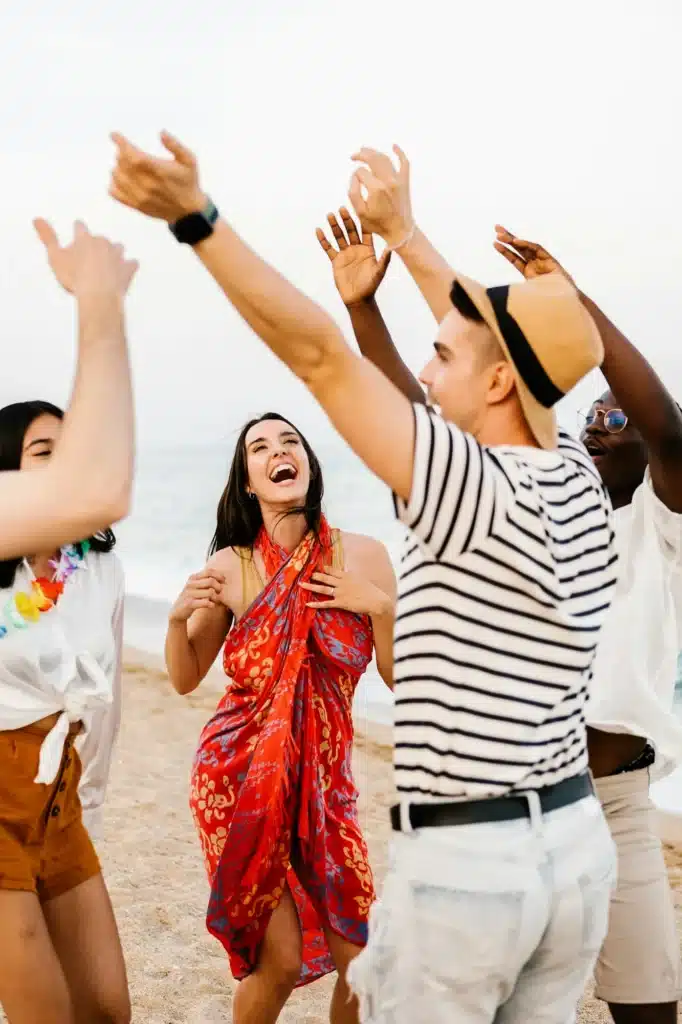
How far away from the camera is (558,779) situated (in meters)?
1.88

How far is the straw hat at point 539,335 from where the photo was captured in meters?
1.81

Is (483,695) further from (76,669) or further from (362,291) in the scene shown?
(76,669)

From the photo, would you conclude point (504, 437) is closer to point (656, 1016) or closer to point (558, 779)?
point (558, 779)

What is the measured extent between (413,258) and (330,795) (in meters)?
1.71

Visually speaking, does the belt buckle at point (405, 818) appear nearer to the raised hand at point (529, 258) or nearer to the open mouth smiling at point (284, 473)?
the raised hand at point (529, 258)

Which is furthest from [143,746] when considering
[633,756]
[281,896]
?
[633,756]

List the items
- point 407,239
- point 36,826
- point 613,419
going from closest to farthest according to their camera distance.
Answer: point 407,239 → point 36,826 → point 613,419

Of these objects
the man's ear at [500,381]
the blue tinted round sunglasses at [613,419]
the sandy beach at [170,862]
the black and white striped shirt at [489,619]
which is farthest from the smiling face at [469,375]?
the sandy beach at [170,862]

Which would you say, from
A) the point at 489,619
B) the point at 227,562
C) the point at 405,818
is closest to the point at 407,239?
the point at 489,619

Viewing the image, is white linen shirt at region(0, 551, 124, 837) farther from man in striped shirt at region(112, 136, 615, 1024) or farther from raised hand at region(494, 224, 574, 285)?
raised hand at region(494, 224, 574, 285)

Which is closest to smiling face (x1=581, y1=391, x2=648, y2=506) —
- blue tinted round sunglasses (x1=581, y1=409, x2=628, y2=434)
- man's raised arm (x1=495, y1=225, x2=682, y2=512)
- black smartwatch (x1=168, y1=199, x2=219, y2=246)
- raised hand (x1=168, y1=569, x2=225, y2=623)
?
blue tinted round sunglasses (x1=581, y1=409, x2=628, y2=434)

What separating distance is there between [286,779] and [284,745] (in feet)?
0.32

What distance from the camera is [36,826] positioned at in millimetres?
2748

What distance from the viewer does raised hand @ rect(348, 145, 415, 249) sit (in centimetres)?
223
